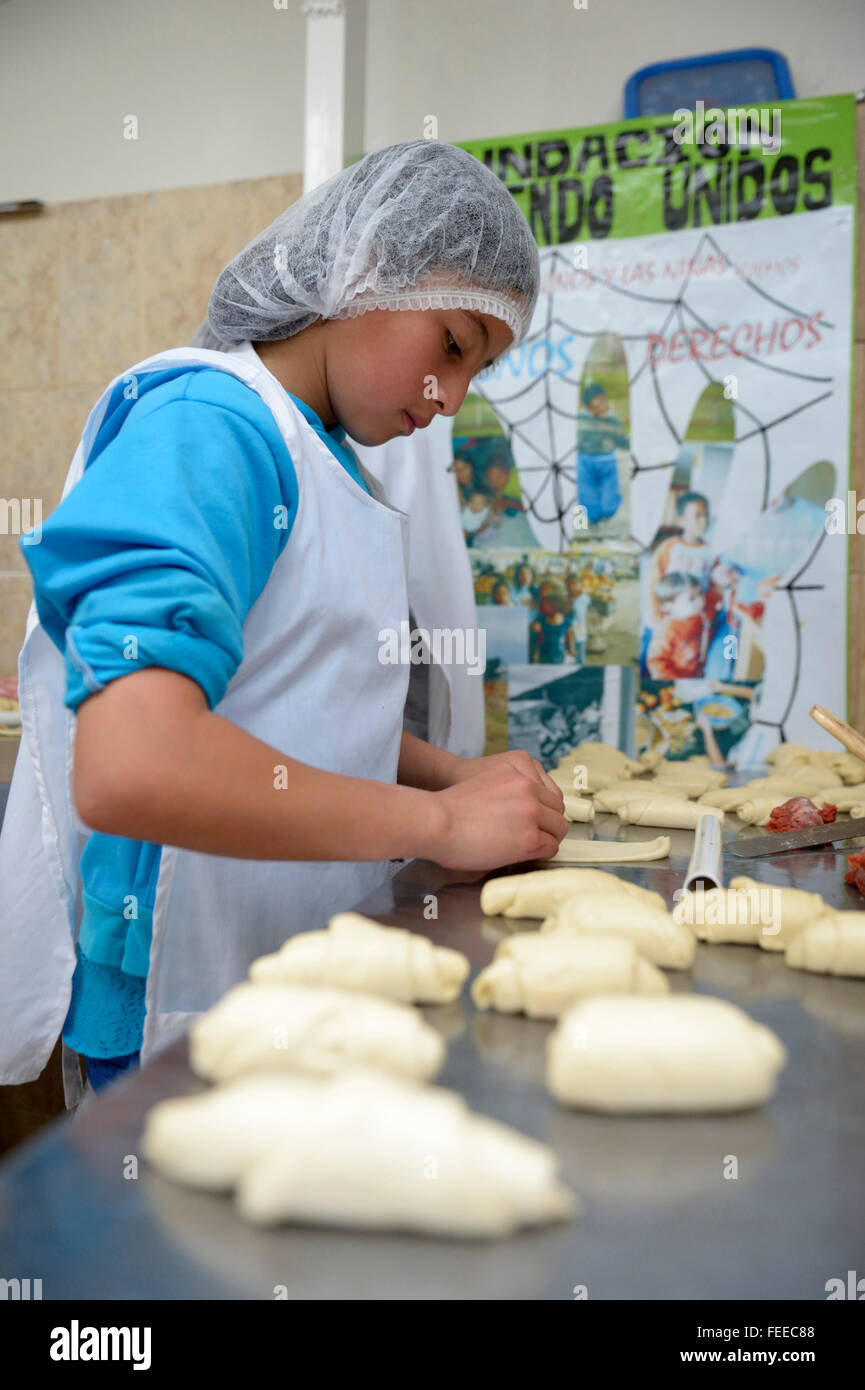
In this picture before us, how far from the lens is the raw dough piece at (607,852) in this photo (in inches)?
51.4

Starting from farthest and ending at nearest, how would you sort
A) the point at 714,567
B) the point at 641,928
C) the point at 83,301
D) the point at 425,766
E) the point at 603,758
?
the point at 83,301 < the point at 714,567 < the point at 603,758 < the point at 425,766 < the point at 641,928

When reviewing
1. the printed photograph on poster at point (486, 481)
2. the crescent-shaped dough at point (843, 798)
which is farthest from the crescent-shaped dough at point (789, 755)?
the printed photograph on poster at point (486, 481)

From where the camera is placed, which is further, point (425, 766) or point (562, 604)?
point (562, 604)

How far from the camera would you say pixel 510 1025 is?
0.72 meters

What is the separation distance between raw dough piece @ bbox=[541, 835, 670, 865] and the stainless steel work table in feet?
2.05

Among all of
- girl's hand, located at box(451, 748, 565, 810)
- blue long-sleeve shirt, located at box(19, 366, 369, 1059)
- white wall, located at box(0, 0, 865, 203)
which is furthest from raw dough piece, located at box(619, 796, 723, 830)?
white wall, located at box(0, 0, 865, 203)

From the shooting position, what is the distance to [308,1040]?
2.03ft

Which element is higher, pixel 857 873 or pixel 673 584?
pixel 673 584

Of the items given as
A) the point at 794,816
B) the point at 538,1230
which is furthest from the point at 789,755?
the point at 538,1230

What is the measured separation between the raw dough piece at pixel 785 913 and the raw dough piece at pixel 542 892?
0.30 feet

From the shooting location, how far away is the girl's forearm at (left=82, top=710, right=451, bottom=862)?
0.78m

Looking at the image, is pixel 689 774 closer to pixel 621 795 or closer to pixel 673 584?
pixel 621 795

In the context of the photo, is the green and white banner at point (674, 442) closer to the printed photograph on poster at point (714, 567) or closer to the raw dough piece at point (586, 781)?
the printed photograph on poster at point (714, 567)

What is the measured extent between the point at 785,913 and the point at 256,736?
53 cm
